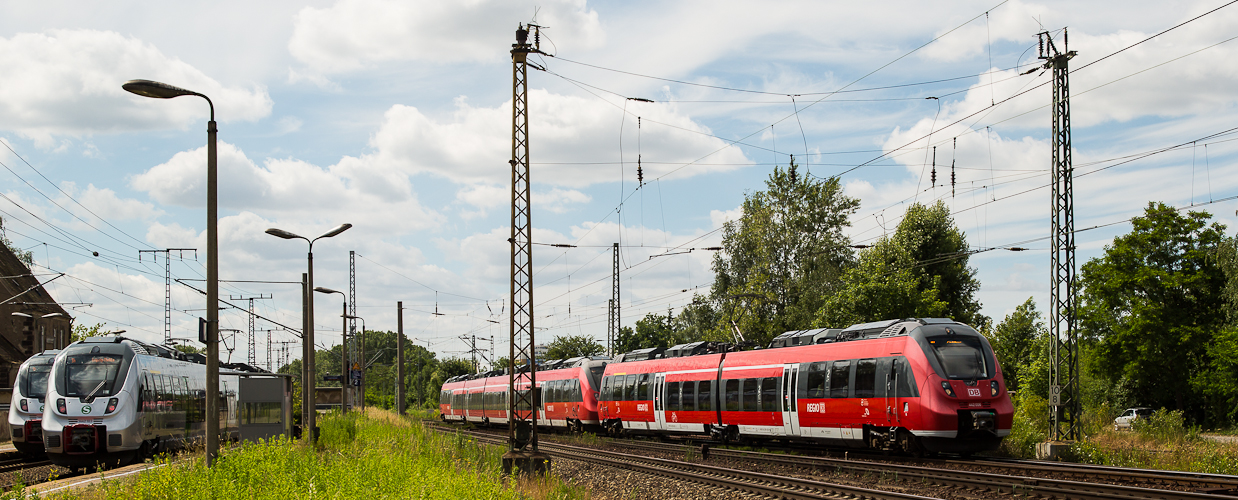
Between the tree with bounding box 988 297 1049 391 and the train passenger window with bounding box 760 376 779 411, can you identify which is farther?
the tree with bounding box 988 297 1049 391

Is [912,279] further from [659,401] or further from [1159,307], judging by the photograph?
[659,401]

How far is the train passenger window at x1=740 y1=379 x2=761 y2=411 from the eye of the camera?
25.9 metres

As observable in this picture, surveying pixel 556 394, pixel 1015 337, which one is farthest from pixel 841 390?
pixel 1015 337

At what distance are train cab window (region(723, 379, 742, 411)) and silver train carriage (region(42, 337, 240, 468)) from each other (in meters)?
14.2

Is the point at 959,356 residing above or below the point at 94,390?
above

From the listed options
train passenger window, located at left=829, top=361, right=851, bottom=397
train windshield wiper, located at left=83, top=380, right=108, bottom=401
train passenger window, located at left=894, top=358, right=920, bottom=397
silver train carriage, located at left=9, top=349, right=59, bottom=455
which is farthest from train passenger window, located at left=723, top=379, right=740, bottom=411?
silver train carriage, located at left=9, top=349, right=59, bottom=455

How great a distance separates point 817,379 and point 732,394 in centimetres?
453

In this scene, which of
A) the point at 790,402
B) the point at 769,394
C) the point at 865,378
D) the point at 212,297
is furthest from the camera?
the point at 769,394

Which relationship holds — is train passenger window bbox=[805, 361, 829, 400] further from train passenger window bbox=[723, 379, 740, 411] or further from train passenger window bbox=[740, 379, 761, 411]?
train passenger window bbox=[723, 379, 740, 411]

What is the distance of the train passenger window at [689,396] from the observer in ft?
98.1

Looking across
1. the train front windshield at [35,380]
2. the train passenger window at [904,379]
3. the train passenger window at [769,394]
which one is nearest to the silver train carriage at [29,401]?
the train front windshield at [35,380]

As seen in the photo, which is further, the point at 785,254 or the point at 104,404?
the point at 785,254

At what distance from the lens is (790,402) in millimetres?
24234

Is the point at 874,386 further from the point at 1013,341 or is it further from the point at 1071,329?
the point at 1013,341
